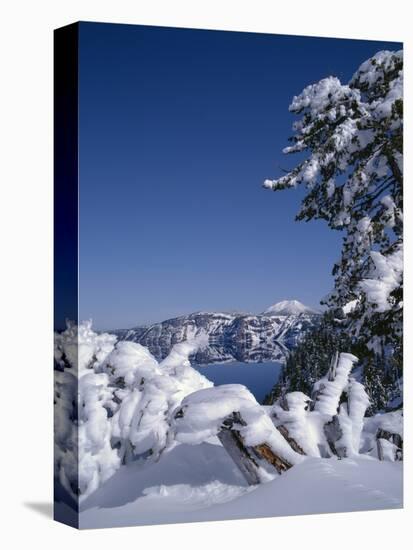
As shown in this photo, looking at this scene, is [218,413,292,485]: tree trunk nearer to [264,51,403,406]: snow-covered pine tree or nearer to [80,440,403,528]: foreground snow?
[80,440,403,528]: foreground snow

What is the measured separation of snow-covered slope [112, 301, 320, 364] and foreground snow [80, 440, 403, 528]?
0.78 metres

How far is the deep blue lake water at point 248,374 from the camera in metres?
10.5

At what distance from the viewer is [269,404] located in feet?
34.5

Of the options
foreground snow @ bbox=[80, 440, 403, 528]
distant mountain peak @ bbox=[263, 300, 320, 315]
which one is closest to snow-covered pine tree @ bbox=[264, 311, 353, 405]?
distant mountain peak @ bbox=[263, 300, 320, 315]

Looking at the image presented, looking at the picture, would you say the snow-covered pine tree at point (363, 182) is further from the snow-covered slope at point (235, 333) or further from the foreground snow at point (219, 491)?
the foreground snow at point (219, 491)

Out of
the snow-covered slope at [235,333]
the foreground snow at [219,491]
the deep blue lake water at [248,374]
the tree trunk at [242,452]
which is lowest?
the foreground snow at [219,491]

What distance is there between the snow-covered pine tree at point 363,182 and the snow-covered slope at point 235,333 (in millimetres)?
367

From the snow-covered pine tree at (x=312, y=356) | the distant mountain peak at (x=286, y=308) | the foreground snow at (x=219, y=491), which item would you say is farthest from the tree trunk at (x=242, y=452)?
the distant mountain peak at (x=286, y=308)

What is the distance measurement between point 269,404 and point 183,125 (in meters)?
2.20

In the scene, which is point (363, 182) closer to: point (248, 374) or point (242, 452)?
point (248, 374)

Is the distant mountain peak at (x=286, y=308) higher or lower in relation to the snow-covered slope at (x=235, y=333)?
Result: higher

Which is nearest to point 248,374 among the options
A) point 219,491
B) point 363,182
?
point 219,491

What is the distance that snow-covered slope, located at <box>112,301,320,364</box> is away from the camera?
10.4m

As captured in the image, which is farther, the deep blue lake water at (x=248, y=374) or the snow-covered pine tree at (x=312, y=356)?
the snow-covered pine tree at (x=312, y=356)
